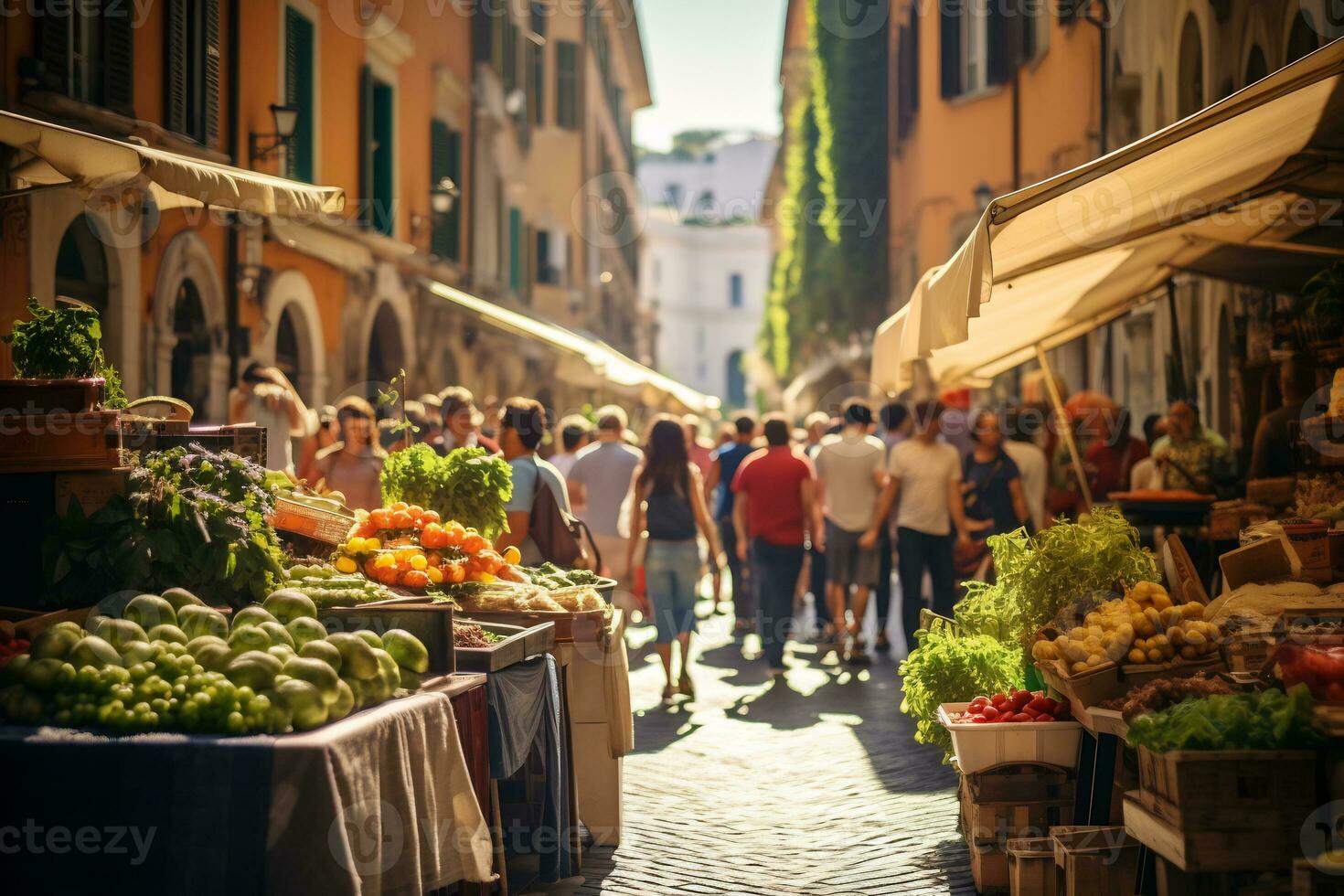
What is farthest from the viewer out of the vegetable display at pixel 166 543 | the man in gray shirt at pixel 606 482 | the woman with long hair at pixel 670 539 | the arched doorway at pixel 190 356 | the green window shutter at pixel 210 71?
the arched doorway at pixel 190 356

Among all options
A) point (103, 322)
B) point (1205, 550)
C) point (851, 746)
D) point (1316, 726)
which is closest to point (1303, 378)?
point (1205, 550)

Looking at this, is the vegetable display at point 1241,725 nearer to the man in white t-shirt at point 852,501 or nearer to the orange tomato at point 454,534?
the orange tomato at point 454,534

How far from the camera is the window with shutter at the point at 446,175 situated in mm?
20656

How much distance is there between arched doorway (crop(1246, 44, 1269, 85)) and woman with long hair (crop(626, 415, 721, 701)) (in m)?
4.59

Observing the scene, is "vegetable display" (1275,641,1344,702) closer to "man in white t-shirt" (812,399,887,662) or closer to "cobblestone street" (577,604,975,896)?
"cobblestone street" (577,604,975,896)

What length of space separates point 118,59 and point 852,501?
611 cm

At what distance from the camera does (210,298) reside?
1260cm

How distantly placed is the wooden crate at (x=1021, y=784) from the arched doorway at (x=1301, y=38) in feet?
17.4

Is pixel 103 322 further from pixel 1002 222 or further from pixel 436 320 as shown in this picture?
pixel 436 320

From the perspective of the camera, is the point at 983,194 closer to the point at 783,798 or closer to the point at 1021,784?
the point at 783,798

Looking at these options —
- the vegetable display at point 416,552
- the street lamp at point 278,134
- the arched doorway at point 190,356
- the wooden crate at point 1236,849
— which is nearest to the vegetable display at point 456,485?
the vegetable display at point 416,552

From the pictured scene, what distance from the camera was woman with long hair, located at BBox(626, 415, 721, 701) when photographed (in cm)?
976
